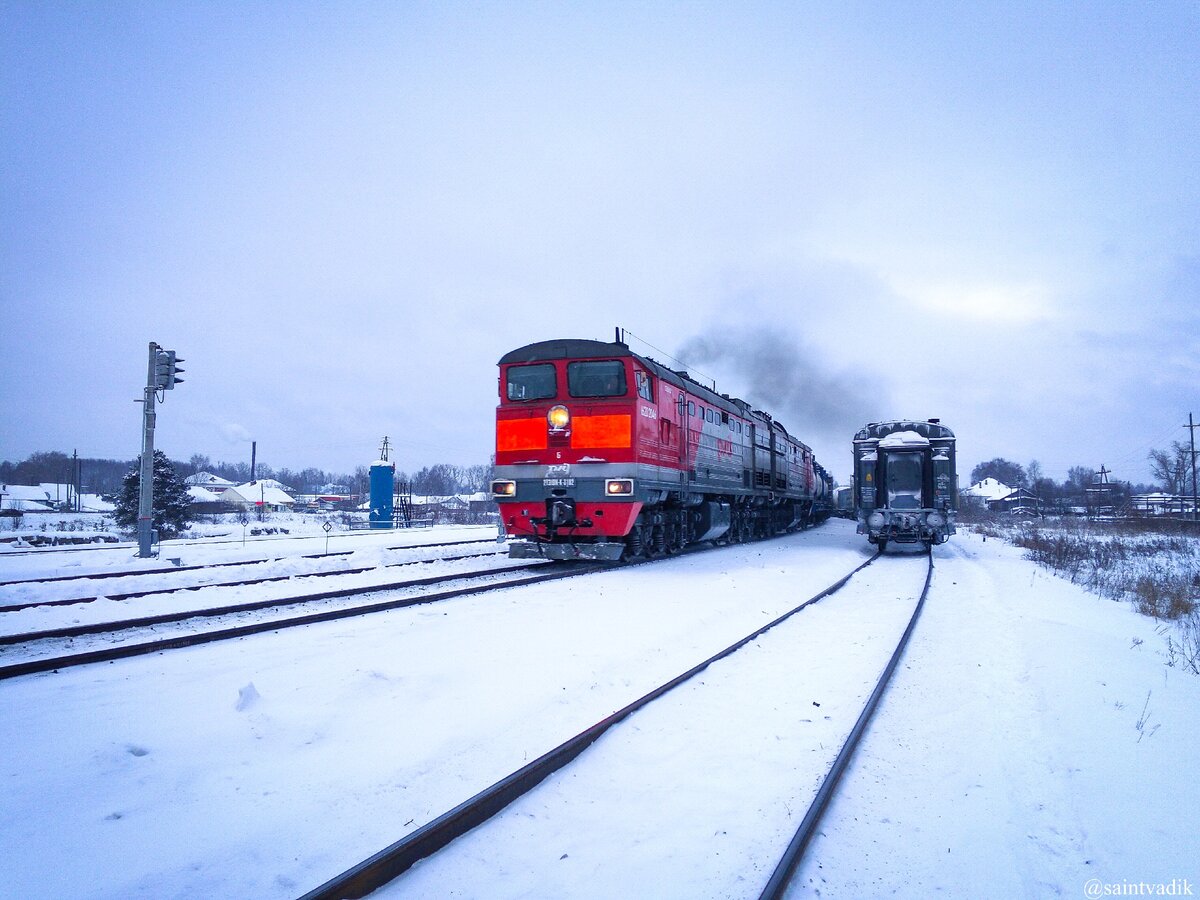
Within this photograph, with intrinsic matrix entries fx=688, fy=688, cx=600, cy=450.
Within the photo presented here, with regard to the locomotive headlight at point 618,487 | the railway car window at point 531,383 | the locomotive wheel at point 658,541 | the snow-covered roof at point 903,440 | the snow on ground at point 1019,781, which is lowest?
the snow on ground at point 1019,781

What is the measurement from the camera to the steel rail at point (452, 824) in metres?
2.80

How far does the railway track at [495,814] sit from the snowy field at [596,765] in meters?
0.07

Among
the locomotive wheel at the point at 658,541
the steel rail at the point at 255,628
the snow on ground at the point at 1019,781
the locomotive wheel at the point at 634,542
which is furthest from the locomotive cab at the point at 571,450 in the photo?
the snow on ground at the point at 1019,781

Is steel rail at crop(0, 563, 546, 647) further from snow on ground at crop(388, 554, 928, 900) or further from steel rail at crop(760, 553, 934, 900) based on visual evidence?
steel rail at crop(760, 553, 934, 900)

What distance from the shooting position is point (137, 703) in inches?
193

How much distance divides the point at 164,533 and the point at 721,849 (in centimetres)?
3296

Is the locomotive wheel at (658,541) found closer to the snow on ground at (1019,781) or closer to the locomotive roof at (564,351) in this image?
the locomotive roof at (564,351)

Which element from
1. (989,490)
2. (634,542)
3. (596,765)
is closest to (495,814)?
(596,765)

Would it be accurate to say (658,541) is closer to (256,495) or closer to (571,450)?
(571,450)

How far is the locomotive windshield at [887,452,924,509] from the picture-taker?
18.7m

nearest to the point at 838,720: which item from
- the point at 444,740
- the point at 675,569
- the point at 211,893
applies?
the point at 444,740

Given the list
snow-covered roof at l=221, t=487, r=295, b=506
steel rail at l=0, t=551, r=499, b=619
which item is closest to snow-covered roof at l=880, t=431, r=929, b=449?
steel rail at l=0, t=551, r=499, b=619

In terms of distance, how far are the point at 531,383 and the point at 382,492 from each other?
18.5 metres

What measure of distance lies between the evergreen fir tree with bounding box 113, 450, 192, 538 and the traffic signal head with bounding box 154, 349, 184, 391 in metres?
16.2
